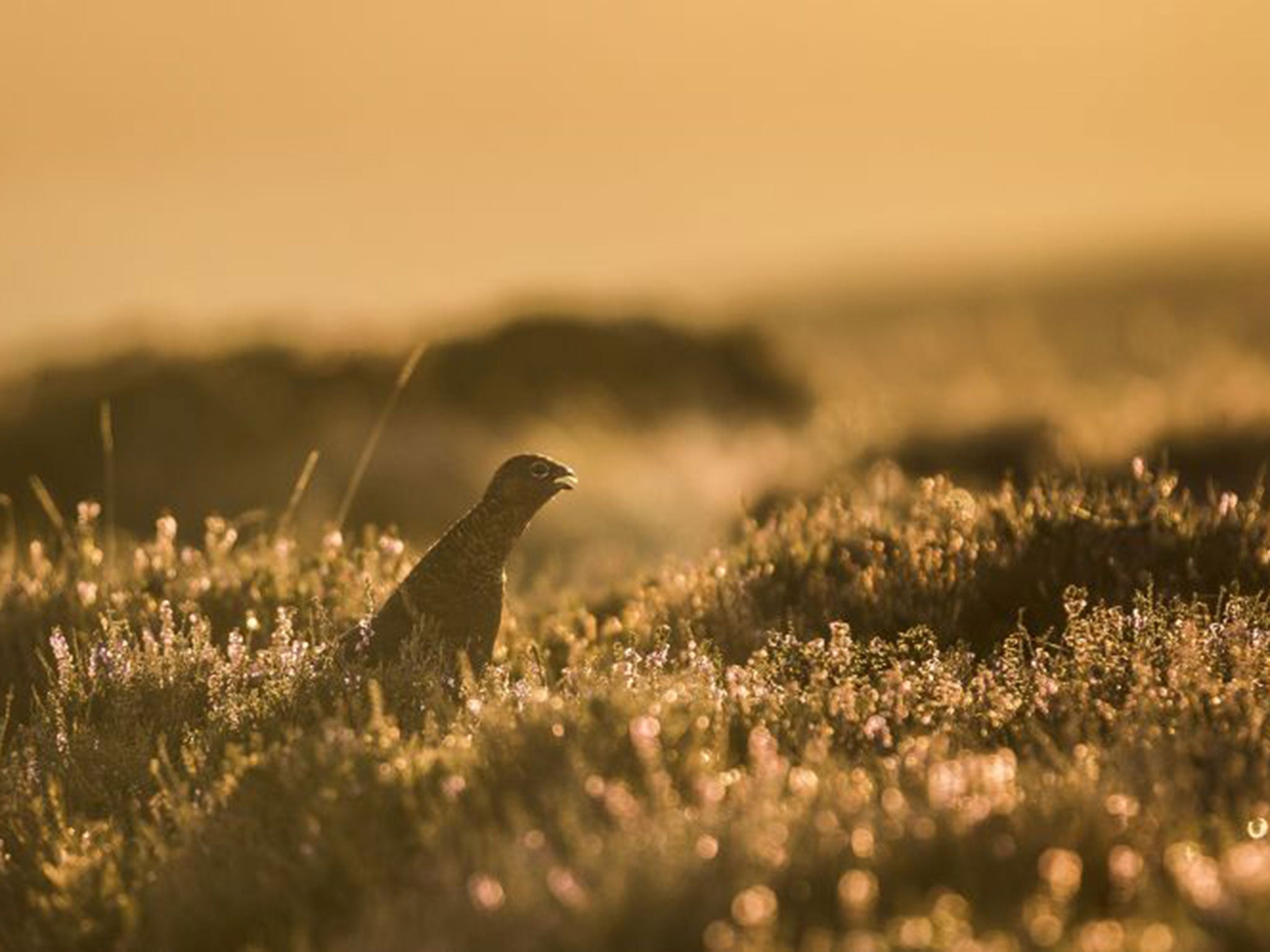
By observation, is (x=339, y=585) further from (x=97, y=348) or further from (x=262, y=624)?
(x=97, y=348)

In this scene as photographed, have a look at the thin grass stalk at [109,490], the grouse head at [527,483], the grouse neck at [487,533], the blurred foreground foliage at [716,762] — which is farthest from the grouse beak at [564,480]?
the thin grass stalk at [109,490]

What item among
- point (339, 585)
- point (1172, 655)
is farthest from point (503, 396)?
point (1172, 655)

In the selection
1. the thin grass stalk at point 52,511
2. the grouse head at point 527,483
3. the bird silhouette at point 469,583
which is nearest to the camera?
the bird silhouette at point 469,583

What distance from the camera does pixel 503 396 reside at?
21.2 metres

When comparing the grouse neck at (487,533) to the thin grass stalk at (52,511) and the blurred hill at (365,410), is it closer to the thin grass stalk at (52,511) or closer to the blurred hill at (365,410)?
the thin grass stalk at (52,511)

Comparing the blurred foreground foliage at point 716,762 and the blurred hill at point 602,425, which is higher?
the blurred foreground foliage at point 716,762

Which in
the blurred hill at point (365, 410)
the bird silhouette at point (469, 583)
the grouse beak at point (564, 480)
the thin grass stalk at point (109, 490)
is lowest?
the blurred hill at point (365, 410)

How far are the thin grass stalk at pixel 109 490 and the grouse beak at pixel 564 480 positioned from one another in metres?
2.09

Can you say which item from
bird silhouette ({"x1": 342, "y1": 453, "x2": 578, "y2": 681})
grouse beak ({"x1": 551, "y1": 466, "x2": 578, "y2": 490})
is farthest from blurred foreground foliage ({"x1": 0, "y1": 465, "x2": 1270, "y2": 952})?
grouse beak ({"x1": 551, "y1": 466, "x2": 578, "y2": 490})

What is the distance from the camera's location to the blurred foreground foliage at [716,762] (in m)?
4.97

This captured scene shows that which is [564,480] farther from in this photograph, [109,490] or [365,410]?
[365,410]

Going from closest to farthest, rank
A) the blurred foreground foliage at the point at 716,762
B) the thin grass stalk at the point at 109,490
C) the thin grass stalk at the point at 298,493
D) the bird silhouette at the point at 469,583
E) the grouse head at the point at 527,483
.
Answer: the blurred foreground foliage at the point at 716,762 → the bird silhouette at the point at 469,583 → the grouse head at the point at 527,483 → the thin grass stalk at the point at 298,493 → the thin grass stalk at the point at 109,490

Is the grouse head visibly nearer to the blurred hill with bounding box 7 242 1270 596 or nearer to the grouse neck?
the grouse neck

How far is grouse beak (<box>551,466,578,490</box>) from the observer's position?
8.12 metres
